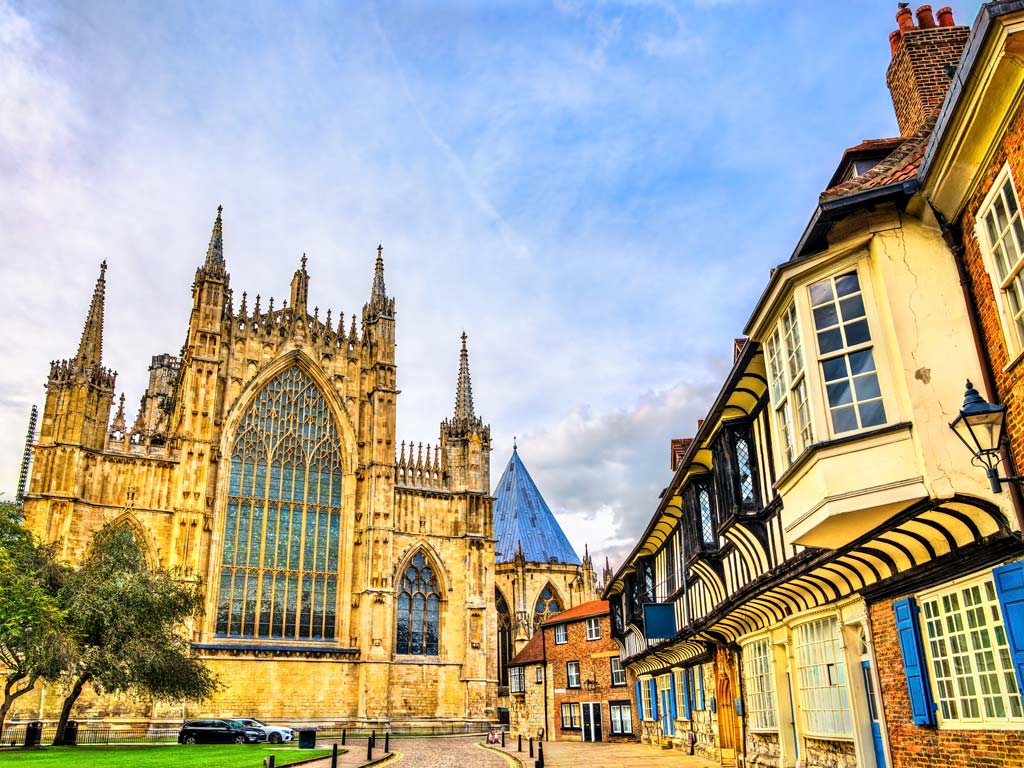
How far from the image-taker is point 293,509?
43812 millimetres

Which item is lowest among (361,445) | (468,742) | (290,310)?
(468,742)

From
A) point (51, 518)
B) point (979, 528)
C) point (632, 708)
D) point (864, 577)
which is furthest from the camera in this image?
point (51, 518)

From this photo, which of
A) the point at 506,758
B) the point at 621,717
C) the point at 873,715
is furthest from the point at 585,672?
the point at 873,715

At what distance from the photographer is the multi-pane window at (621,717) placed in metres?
34.8

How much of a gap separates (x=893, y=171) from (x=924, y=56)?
500 centimetres

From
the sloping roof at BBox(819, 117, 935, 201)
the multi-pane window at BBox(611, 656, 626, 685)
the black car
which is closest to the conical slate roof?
the multi-pane window at BBox(611, 656, 626, 685)

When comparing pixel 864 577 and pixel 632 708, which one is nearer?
pixel 864 577

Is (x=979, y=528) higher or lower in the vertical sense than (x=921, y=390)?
lower

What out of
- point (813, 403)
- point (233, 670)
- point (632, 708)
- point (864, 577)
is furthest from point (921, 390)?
point (233, 670)

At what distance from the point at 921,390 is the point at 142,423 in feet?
134

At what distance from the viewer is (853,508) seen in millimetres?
9219

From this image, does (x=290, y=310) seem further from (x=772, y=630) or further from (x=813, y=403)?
(x=813, y=403)

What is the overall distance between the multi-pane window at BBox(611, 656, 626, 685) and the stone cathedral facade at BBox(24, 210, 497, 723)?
1064cm

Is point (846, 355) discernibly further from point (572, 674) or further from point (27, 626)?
point (572, 674)
